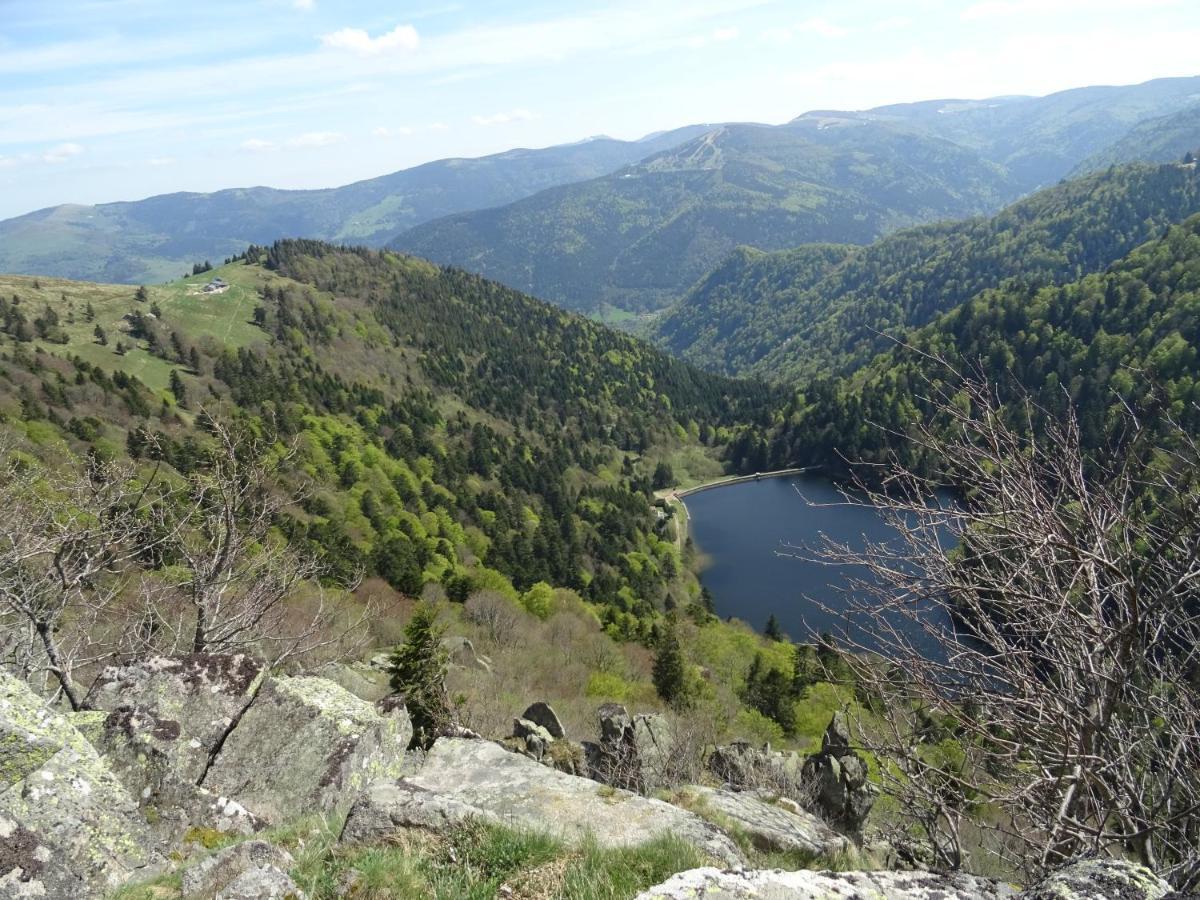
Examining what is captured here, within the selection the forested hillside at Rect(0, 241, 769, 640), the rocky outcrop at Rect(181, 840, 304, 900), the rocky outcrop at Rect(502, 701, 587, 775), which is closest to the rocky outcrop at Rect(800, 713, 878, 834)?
the rocky outcrop at Rect(502, 701, 587, 775)

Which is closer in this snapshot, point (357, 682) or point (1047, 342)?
point (357, 682)

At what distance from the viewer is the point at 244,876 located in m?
5.49

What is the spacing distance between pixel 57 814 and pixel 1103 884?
875cm

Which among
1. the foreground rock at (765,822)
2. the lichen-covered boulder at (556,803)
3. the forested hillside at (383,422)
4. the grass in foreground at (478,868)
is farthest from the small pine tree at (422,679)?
the forested hillside at (383,422)

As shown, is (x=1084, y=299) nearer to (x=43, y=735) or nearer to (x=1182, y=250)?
(x=1182, y=250)

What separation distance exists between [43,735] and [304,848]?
3132 millimetres

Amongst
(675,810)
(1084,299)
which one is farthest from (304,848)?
(1084,299)

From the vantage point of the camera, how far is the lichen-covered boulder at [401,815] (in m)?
6.72

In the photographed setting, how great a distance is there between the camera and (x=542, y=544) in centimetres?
10594

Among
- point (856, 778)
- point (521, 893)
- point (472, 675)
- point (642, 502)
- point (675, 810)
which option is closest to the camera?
point (521, 893)

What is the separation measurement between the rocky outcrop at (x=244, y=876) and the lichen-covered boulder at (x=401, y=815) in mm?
778

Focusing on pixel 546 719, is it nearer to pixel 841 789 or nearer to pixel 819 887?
pixel 841 789

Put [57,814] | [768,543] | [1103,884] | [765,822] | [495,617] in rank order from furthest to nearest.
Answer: [768,543] → [495,617] → [765,822] → [57,814] → [1103,884]

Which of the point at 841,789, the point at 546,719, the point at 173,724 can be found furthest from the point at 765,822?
the point at 546,719
